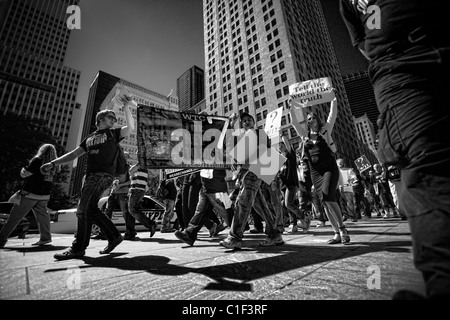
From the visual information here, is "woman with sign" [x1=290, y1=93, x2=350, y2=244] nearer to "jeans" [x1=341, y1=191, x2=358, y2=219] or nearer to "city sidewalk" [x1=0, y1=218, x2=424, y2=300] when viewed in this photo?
"city sidewalk" [x1=0, y1=218, x2=424, y2=300]

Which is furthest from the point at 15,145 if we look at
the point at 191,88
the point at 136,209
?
the point at 191,88

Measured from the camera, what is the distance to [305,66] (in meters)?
46.3

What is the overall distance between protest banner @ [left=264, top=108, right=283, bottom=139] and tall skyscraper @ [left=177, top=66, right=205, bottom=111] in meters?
108

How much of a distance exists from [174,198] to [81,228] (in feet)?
12.8

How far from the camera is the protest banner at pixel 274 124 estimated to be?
5.21 metres

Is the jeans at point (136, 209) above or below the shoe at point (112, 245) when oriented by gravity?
above

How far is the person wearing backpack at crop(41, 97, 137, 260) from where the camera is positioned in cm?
277

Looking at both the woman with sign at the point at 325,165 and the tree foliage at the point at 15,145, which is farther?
the tree foliage at the point at 15,145

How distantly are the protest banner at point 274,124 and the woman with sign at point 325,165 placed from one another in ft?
4.03

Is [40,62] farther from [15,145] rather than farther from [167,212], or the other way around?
[167,212]

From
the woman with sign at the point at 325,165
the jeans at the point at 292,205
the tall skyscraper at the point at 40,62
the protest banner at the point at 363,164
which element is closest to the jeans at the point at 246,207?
the woman with sign at the point at 325,165

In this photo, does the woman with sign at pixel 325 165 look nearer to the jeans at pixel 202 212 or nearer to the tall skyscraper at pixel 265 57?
the jeans at pixel 202 212

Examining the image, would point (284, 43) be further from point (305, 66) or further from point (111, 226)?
point (111, 226)

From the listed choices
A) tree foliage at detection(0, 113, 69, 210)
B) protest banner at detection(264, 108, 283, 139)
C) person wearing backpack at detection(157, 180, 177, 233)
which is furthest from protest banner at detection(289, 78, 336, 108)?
tree foliage at detection(0, 113, 69, 210)
